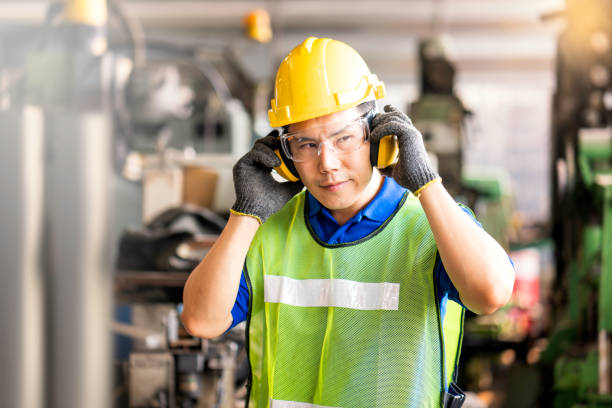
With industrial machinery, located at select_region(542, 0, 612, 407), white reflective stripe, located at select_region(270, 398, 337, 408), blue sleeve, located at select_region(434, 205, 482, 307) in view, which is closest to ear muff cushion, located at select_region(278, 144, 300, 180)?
blue sleeve, located at select_region(434, 205, 482, 307)

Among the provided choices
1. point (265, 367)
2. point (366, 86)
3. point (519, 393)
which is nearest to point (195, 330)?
point (265, 367)

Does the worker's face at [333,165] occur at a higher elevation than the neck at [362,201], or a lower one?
higher

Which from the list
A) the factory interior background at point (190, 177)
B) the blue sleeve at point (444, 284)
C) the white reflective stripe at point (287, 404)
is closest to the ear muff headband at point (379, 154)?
the blue sleeve at point (444, 284)

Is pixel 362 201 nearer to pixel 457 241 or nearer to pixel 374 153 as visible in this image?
pixel 374 153

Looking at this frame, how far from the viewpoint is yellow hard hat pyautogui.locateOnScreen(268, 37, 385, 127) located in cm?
169

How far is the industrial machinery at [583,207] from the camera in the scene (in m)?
4.29

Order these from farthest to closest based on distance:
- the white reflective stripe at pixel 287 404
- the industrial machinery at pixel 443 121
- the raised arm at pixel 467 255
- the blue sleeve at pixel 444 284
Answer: the industrial machinery at pixel 443 121, the white reflective stripe at pixel 287 404, the blue sleeve at pixel 444 284, the raised arm at pixel 467 255

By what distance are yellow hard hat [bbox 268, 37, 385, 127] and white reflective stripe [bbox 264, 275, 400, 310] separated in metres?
0.41

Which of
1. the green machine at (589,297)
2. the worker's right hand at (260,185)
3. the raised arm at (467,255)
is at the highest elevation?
the worker's right hand at (260,185)

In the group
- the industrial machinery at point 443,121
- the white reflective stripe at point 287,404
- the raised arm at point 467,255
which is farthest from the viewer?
the industrial machinery at point 443,121

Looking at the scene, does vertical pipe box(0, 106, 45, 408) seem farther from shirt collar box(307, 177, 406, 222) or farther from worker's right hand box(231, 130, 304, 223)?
shirt collar box(307, 177, 406, 222)

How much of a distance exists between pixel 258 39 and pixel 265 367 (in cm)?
573

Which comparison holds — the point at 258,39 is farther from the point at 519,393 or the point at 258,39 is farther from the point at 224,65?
the point at 519,393

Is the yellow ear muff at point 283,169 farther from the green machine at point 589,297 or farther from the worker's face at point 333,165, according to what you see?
the green machine at point 589,297
